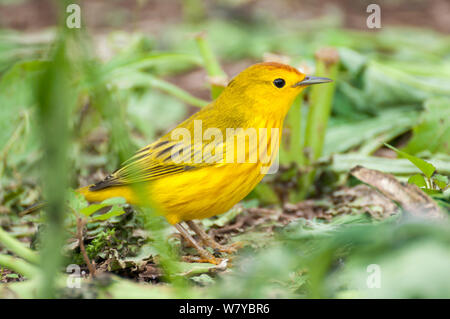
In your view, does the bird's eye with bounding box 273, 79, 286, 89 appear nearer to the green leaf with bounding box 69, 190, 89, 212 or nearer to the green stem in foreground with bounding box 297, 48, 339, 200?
the green stem in foreground with bounding box 297, 48, 339, 200

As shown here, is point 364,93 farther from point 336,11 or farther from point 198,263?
point 336,11

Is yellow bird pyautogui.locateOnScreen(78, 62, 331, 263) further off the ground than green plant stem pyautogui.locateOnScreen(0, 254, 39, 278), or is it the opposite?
yellow bird pyautogui.locateOnScreen(78, 62, 331, 263)

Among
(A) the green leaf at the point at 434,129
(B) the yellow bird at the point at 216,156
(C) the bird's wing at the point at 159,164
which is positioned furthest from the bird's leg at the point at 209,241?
(A) the green leaf at the point at 434,129

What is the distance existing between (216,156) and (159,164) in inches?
13.1

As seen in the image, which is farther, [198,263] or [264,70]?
[264,70]

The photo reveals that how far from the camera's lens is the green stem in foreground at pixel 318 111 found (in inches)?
139

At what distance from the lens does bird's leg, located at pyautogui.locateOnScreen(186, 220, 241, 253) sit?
2887 millimetres

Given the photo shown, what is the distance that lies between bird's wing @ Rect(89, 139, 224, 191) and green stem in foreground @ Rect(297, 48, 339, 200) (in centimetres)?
103

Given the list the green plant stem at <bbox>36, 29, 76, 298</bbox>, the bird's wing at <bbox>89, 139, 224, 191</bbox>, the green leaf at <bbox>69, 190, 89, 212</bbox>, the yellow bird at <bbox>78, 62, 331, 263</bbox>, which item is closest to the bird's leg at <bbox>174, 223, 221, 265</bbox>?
the yellow bird at <bbox>78, 62, 331, 263</bbox>

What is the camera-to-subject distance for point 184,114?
17.6 feet

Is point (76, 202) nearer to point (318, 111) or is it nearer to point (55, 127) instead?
point (55, 127)

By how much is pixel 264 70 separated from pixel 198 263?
1012 mm

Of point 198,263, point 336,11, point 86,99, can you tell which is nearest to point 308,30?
point 336,11

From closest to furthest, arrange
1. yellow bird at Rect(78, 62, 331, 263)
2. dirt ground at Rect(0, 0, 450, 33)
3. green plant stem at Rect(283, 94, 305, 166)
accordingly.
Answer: yellow bird at Rect(78, 62, 331, 263) → green plant stem at Rect(283, 94, 305, 166) → dirt ground at Rect(0, 0, 450, 33)
